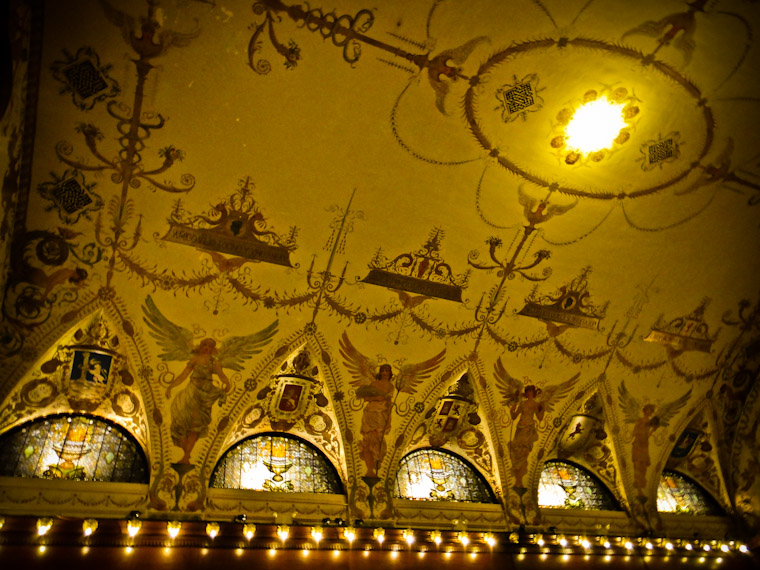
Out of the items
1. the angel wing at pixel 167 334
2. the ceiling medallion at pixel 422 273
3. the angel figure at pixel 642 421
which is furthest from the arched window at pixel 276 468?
the angel figure at pixel 642 421

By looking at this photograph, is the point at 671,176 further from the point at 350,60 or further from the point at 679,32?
the point at 350,60

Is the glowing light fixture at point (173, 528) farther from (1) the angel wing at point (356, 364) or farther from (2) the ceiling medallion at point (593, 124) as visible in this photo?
(2) the ceiling medallion at point (593, 124)

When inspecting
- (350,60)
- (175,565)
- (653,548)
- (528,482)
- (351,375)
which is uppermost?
(350,60)

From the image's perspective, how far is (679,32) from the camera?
580 cm

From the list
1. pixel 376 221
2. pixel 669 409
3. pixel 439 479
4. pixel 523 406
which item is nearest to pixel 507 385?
pixel 523 406

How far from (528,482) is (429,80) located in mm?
6248

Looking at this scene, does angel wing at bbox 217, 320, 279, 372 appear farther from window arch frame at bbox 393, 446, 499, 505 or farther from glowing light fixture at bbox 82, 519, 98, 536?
window arch frame at bbox 393, 446, 499, 505

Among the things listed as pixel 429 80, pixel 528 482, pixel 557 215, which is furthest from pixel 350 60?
pixel 528 482

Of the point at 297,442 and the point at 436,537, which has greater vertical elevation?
the point at 297,442

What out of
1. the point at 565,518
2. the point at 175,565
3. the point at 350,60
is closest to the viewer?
the point at 350,60

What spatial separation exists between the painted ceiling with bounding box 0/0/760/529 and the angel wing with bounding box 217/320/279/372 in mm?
29

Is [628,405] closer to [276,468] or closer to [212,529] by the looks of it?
[276,468]

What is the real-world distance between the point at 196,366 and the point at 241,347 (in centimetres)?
61

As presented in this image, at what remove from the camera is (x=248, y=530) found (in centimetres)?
641
